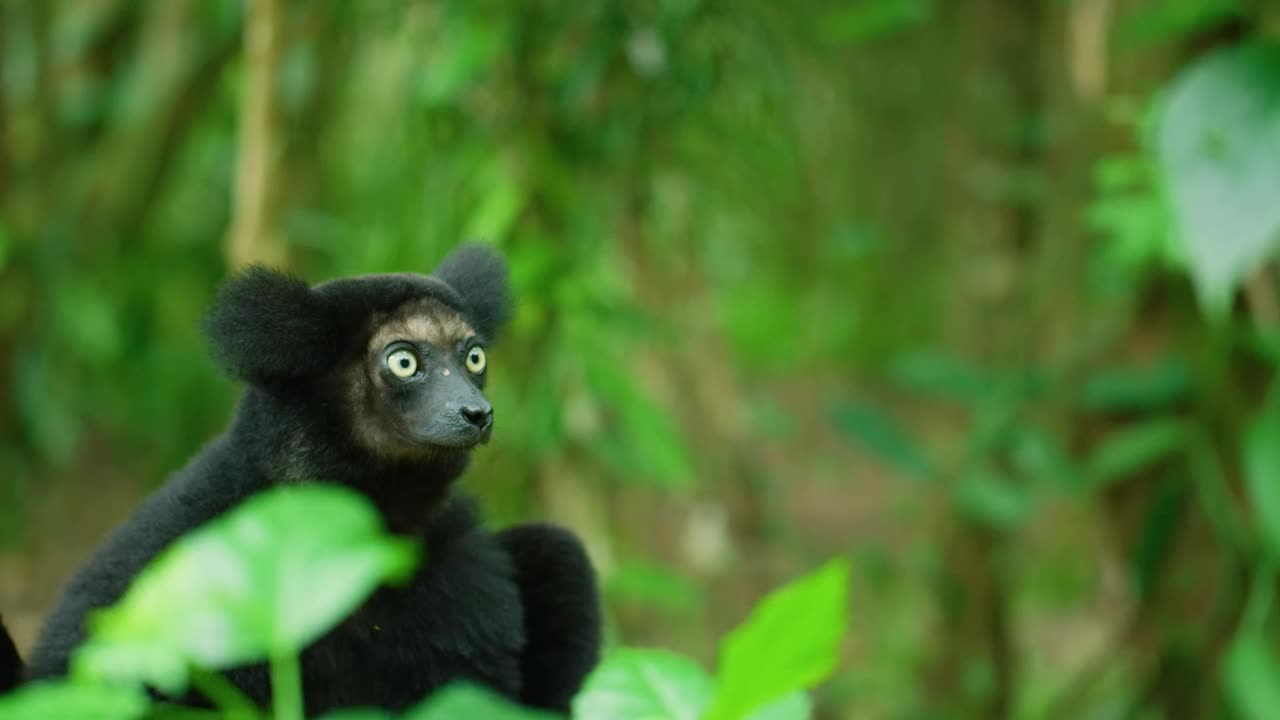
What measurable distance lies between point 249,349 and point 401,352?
29cm

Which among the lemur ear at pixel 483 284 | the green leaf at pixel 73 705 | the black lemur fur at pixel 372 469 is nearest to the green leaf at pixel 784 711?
the green leaf at pixel 73 705

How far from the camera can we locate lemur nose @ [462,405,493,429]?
2.58m

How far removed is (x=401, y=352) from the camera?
270 cm

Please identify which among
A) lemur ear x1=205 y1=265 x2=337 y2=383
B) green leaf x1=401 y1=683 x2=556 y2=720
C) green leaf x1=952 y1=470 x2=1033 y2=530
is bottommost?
green leaf x1=401 y1=683 x2=556 y2=720

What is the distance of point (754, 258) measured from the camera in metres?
6.36

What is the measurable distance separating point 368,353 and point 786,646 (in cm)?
193

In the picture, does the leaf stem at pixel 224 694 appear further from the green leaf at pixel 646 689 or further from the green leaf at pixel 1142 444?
the green leaf at pixel 1142 444

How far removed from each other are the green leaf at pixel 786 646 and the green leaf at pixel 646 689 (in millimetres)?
181

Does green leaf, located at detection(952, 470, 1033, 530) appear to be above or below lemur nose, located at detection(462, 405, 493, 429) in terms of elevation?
below

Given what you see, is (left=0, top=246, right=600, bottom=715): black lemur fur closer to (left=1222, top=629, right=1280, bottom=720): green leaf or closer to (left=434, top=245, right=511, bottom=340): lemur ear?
(left=434, top=245, right=511, bottom=340): lemur ear

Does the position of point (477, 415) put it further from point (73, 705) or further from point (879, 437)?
point (879, 437)

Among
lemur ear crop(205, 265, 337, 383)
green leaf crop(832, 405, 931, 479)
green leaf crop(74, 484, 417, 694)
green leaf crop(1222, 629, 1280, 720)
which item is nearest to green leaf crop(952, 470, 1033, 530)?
green leaf crop(832, 405, 931, 479)

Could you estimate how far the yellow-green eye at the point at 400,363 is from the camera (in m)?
2.69

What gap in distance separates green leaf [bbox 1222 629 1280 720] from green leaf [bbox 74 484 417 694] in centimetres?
325
